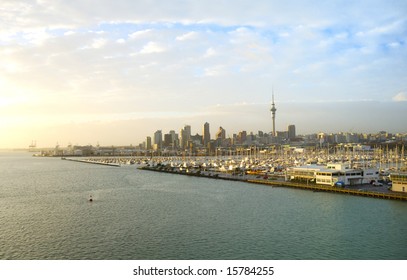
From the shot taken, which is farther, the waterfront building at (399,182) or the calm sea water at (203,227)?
the waterfront building at (399,182)

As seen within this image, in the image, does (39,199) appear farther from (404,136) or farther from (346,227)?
(404,136)

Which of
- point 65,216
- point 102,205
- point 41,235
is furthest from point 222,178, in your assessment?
point 41,235

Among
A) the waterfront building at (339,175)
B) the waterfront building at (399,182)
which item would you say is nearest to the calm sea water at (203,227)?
the waterfront building at (399,182)

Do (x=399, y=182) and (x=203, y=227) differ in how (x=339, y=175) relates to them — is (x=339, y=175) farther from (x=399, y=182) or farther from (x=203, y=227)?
(x=203, y=227)

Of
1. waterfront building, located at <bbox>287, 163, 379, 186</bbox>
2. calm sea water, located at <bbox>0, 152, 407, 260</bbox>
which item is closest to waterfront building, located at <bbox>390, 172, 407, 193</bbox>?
calm sea water, located at <bbox>0, 152, 407, 260</bbox>

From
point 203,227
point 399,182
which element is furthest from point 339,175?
point 203,227

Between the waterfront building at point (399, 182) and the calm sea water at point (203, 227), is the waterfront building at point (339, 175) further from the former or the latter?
the waterfront building at point (399, 182)

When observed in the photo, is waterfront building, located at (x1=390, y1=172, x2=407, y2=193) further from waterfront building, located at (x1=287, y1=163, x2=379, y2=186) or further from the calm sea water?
waterfront building, located at (x1=287, y1=163, x2=379, y2=186)

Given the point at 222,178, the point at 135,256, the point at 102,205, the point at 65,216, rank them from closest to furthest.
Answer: the point at 135,256, the point at 65,216, the point at 102,205, the point at 222,178
